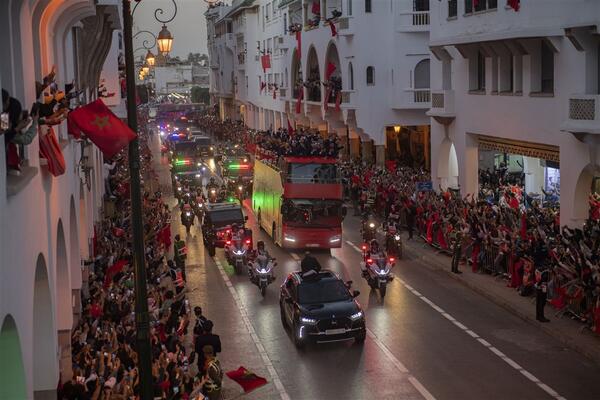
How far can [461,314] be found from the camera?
23781 millimetres

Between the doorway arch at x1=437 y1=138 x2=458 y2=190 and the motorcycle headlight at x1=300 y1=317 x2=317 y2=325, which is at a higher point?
the doorway arch at x1=437 y1=138 x2=458 y2=190

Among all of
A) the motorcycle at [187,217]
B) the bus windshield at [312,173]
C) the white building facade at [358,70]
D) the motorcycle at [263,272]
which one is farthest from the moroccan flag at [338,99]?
the motorcycle at [263,272]

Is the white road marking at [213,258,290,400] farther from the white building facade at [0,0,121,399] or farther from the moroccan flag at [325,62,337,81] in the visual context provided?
the moroccan flag at [325,62,337,81]

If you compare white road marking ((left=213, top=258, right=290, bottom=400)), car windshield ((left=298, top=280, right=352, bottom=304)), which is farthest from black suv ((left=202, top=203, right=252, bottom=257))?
car windshield ((left=298, top=280, right=352, bottom=304))

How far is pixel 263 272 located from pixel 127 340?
994cm

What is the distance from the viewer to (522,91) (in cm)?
3122

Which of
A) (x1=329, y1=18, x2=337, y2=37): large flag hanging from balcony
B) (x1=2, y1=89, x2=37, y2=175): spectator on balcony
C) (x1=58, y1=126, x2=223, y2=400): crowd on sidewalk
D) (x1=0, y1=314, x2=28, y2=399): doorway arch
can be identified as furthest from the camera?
(x1=329, y1=18, x2=337, y2=37): large flag hanging from balcony

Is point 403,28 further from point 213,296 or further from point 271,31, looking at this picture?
point 271,31

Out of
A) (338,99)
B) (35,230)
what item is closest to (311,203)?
(35,230)

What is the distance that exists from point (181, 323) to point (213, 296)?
7378 mm

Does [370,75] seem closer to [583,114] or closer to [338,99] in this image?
[338,99]

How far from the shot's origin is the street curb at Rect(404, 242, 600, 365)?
1953 centimetres

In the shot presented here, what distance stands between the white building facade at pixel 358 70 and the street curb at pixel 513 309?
63.5 feet

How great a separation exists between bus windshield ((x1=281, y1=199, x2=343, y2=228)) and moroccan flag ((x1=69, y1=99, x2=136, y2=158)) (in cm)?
1904
